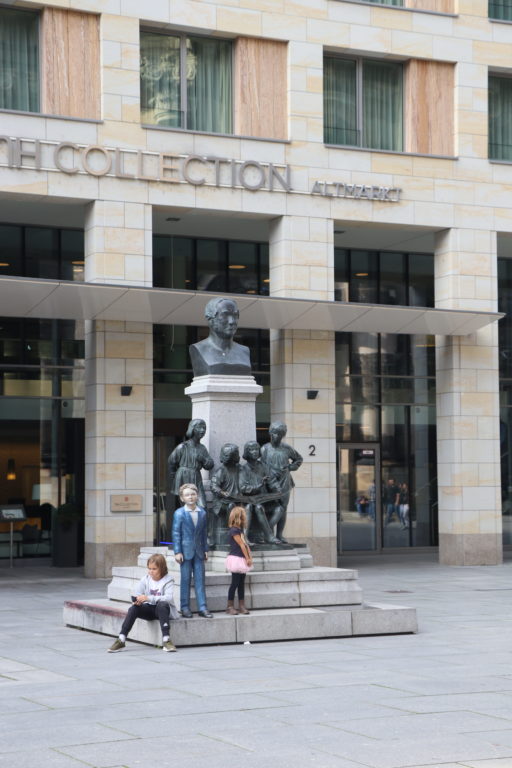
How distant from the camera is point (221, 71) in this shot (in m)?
26.9

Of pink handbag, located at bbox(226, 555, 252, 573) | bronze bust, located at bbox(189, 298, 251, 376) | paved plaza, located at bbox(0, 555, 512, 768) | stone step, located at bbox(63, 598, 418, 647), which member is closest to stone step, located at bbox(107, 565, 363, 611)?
stone step, located at bbox(63, 598, 418, 647)

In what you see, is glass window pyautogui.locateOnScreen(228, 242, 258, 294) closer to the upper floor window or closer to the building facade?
the building facade

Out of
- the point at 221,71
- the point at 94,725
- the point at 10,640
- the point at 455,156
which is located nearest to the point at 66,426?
the point at 221,71

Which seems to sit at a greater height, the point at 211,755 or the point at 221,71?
the point at 221,71

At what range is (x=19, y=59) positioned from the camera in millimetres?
24922

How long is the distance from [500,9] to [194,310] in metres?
11.2

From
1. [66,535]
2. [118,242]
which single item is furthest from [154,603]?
[66,535]

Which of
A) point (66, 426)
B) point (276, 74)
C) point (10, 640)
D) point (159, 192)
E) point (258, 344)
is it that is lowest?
point (10, 640)

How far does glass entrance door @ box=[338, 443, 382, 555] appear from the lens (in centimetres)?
3125

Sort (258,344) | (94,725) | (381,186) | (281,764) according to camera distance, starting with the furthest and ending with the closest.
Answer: (258,344), (381,186), (94,725), (281,764)

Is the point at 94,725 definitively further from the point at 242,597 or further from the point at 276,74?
the point at 276,74

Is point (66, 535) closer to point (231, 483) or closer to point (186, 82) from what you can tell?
point (186, 82)

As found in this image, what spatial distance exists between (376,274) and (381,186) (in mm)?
4694

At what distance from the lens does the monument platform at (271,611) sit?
15.4 m
